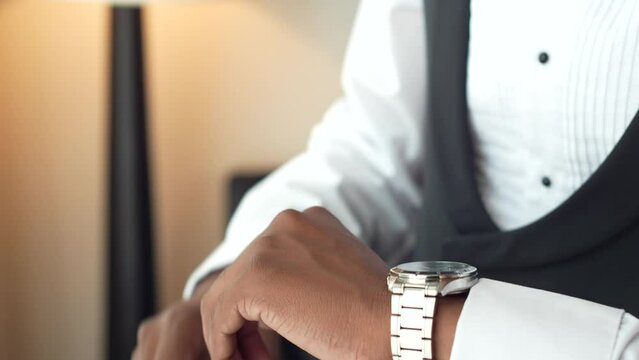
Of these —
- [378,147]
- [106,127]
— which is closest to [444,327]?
[378,147]

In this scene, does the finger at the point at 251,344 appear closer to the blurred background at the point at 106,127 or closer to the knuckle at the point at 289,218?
the knuckle at the point at 289,218

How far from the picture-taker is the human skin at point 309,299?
2.08ft

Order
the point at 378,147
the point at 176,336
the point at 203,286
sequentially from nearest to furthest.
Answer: the point at 176,336 → the point at 203,286 → the point at 378,147

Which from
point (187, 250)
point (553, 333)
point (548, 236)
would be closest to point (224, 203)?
point (187, 250)

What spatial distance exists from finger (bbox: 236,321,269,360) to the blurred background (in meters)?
1.36

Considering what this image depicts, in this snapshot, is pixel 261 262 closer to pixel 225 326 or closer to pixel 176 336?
pixel 225 326

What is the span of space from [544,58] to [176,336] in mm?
411

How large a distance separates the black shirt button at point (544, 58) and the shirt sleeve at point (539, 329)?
0.28 metres

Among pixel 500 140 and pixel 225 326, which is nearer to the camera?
pixel 225 326

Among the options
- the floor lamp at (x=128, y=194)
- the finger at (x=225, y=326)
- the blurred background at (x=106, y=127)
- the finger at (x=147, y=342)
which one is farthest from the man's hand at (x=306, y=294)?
the blurred background at (x=106, y=127)

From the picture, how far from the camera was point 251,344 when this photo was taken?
2.51 ft

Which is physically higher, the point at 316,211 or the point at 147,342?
the point at 316,211

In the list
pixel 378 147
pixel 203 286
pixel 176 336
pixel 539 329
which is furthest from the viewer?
pixel 378 147

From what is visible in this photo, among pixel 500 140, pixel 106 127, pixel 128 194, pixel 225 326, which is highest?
pixel 500 140
